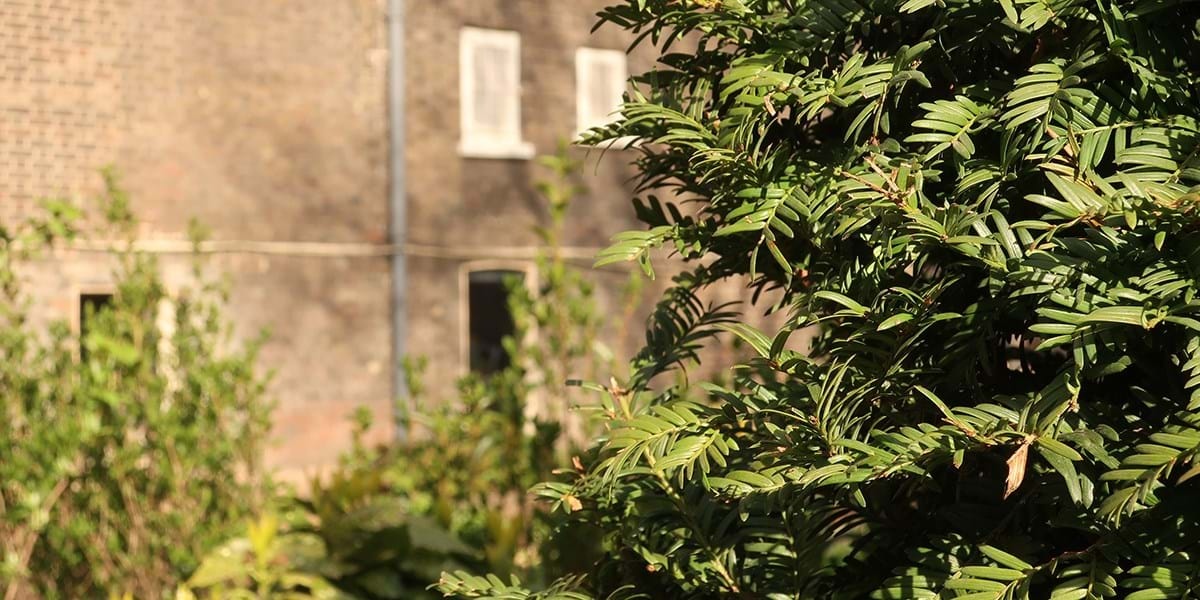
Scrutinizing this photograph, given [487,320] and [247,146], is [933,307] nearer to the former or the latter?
[247,146]

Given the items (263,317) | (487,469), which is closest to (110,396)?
(487,469)

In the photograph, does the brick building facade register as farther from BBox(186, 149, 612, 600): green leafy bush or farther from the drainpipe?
BBox(186, 149, 612, 600): green leafy bush

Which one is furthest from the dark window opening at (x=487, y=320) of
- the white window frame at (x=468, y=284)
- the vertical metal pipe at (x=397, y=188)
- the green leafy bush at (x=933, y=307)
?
the green leafy bush at (x=933, y=307)

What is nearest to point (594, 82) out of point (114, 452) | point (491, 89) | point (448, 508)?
point (491, 89)

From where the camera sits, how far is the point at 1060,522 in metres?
1.91

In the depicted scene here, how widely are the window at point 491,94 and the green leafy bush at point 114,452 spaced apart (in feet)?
22.5

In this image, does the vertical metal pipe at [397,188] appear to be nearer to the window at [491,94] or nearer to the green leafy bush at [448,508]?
the window at [491,94]

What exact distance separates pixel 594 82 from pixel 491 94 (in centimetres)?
129

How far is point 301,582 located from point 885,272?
452 centimetres

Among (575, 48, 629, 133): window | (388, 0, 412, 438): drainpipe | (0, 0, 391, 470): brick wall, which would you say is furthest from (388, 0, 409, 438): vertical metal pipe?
(575, 48, 629, 133): window

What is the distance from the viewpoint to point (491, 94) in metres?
13.3

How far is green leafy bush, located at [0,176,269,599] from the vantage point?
232 inches

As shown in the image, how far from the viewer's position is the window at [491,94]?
13.1 m

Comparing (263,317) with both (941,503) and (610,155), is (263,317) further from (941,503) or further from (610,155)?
(941,503)
